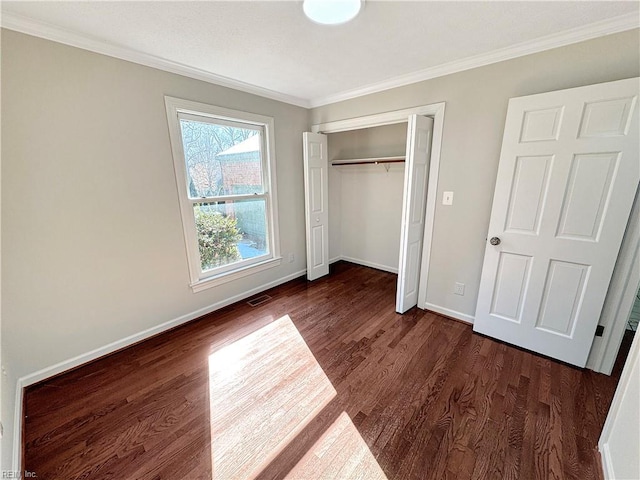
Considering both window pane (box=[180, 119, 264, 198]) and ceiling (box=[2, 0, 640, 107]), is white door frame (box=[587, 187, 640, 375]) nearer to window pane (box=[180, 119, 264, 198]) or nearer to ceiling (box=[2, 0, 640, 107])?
ceiling (box=[2, 0, 640, 107])

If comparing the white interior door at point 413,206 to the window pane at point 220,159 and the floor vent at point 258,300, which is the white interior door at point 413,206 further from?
the window pane at point 220,159

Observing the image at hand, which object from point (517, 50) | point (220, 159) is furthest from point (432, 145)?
point (220, 159)

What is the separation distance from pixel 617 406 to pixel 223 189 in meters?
3.21

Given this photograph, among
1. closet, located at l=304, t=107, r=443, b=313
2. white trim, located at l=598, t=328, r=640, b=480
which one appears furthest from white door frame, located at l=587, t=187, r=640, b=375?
closet, located at l=304, t=107, r=443, b=313

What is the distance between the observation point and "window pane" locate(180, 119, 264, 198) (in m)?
2.45

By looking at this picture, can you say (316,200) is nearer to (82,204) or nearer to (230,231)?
(230,231)

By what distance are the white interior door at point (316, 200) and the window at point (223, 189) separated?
0.45m

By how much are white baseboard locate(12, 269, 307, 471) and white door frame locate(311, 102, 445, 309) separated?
202 centimetres

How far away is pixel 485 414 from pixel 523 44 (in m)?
2.57

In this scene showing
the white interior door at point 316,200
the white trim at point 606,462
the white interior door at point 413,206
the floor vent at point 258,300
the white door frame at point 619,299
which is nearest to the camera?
the white trim at point 606,462

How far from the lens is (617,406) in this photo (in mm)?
1284

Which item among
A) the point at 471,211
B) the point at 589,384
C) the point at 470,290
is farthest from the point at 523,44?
the point at 589,384

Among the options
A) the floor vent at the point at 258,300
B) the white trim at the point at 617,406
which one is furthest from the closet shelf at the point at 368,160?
the white trim at the point at 617,406

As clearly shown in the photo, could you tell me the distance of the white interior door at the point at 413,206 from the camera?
2352mm
